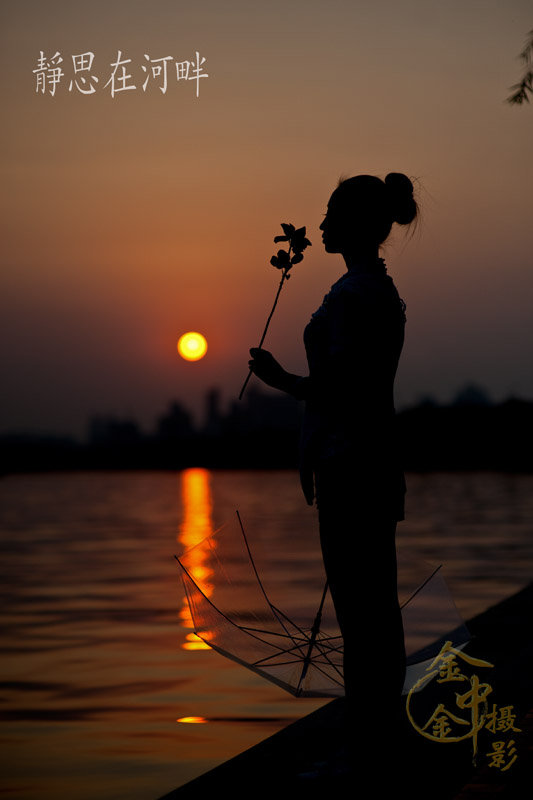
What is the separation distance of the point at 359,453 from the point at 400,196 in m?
0.81

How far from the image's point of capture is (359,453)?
3826mm

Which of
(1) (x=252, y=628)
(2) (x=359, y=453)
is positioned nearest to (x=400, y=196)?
(2) (x=359, y=453)

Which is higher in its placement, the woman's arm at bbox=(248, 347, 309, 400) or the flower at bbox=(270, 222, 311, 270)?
the flower at bbox=(270, 222, 311, 270)

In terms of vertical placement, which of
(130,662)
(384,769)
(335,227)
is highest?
(335,227)

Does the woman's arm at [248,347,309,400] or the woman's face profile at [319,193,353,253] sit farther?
the woman's face profile at [319,193,353,253]

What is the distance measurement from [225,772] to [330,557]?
1.02m

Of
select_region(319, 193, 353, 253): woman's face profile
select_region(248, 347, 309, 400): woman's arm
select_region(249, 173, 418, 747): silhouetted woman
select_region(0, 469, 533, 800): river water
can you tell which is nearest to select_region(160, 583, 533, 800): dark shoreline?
select_region(249, 173, 418, 747): silhouetted woman

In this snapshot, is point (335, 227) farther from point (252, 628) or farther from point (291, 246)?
point (252, 628)

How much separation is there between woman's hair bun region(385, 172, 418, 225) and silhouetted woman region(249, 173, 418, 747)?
50 mm

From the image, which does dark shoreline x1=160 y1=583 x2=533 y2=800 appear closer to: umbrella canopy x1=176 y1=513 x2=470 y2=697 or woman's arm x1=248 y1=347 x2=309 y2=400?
umbrella canopy x1=176 y1=513 x2=470 y2=697

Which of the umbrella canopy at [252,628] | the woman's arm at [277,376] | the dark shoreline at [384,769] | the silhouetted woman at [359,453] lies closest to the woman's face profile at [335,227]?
the silhouetted woman at [359,453]

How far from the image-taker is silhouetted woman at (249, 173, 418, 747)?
3.79 m

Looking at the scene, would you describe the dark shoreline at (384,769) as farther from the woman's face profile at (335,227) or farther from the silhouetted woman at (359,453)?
the woman's face profile at (335,227)

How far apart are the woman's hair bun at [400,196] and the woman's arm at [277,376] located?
607 millimetres
